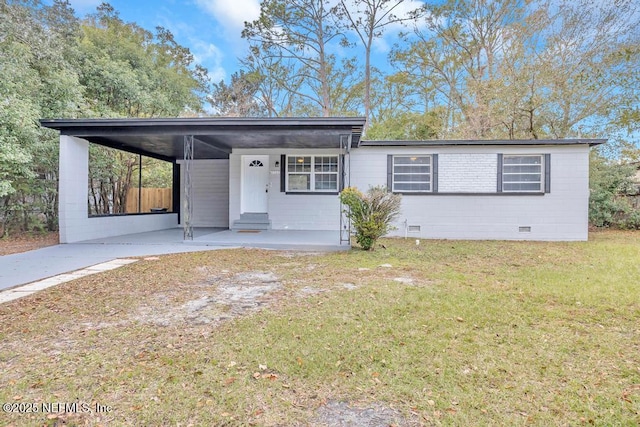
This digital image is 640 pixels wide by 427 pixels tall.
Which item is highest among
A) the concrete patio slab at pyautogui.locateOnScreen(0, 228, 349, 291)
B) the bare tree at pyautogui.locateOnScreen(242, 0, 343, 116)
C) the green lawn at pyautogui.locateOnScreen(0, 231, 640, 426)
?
the bare tree at pyautogui.locateOnScreen(242, 0, 343, 116)

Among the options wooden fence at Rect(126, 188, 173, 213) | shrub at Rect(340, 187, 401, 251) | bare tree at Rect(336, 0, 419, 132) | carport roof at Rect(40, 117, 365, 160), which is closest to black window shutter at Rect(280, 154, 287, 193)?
carport roof at Rect(40, 117, 365, 160)

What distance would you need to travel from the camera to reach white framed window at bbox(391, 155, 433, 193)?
9508mm

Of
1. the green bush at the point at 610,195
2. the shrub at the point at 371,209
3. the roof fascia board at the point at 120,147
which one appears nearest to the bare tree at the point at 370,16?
the green bush at the point at 610,195

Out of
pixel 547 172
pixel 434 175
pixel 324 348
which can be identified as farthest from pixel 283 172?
pixel 324 348

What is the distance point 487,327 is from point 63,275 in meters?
5.35

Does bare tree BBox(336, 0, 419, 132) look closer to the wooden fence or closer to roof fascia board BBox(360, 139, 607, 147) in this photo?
roof fascia board BBox(360, 139, 607, 147)

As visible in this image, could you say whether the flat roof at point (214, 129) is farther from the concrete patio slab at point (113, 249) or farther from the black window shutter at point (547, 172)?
the concrete patio slab at point (113, 249)

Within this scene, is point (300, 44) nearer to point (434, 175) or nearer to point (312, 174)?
point (312, 174)

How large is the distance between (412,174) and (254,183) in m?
4.66

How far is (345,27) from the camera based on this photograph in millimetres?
16203

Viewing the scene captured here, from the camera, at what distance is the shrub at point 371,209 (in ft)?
22.6

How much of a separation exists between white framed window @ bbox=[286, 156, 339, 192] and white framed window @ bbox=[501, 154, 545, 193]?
15.1 feet

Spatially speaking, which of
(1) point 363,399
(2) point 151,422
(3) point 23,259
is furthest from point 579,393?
(3) point 23,259

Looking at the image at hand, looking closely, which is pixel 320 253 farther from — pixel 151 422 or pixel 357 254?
pixel 151 422
